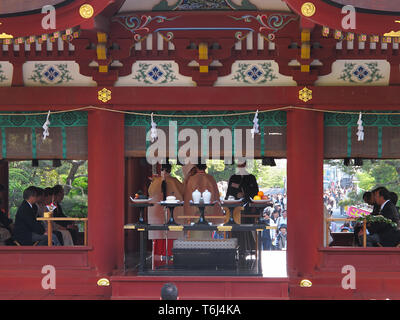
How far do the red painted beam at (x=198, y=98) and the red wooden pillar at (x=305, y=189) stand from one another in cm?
33

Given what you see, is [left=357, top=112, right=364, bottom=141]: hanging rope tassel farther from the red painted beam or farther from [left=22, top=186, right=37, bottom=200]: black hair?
[left=22, top=186, right=37, bottom=200]: black hair

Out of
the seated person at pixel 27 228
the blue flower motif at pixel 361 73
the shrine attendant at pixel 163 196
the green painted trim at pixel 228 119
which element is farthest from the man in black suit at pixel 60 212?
the blue flower motif at pixel 361 73

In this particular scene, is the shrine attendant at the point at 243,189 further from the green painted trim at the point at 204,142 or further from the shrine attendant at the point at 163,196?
the green painted trim at the point at 204,142

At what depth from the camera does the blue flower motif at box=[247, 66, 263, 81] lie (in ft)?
31.3

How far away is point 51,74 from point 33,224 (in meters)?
2.61


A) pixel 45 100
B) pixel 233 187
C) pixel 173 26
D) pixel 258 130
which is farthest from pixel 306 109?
pixel 45 100

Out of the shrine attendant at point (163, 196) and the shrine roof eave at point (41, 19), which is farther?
the shrine attendant at point (163, 196)

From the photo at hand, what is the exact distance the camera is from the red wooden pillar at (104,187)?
956cm

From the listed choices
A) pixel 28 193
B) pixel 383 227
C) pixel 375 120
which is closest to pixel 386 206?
pixel 383 227

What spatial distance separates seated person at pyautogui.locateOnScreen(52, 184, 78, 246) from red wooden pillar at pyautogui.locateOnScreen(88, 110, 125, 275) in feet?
7.60

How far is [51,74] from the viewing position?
9727mm

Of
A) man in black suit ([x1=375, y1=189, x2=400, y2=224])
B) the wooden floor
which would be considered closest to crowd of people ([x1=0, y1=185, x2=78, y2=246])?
the wooden floor

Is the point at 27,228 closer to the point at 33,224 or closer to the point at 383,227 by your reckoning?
the point at 33,224

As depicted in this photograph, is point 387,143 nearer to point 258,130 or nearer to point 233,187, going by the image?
point 258,130
